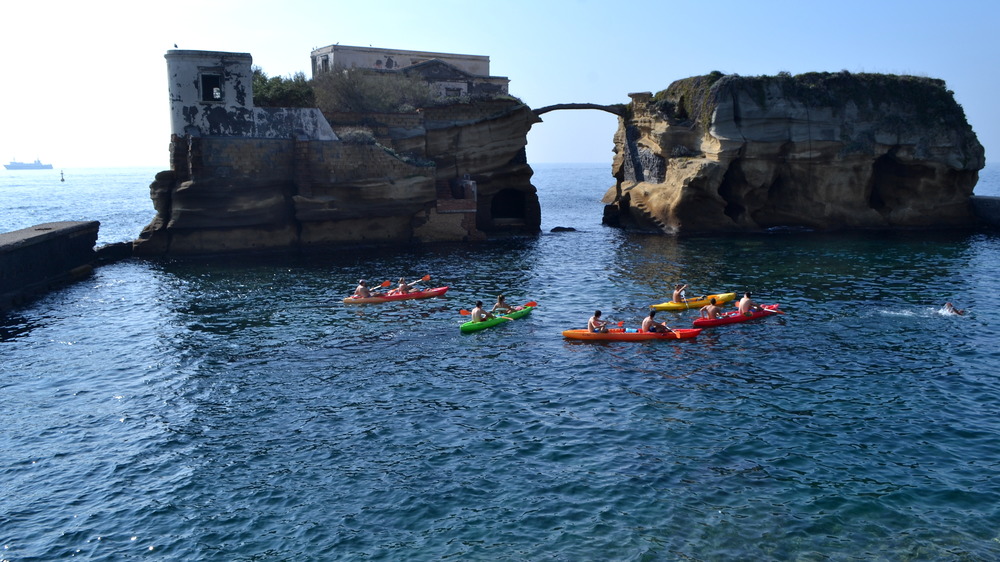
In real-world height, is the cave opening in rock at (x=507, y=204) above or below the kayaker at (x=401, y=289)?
above

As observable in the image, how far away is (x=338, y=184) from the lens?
42094mm

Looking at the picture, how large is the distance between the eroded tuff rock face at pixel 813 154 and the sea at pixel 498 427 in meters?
15.4

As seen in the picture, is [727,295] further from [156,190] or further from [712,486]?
[156,190]

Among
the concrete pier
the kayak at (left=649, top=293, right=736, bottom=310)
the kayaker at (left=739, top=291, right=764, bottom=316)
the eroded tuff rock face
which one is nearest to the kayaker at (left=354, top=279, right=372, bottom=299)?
the kayak at (left=649, top=293, right=736, bottom=310)

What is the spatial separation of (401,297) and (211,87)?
1816cm

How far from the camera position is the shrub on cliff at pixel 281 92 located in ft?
145

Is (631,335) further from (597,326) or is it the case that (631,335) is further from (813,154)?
(813,154)

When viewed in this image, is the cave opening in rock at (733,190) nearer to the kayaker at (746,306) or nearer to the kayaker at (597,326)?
the kayaker at (746,306)

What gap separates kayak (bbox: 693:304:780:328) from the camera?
89.6 feet

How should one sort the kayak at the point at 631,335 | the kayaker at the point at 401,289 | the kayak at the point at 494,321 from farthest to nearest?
the kayaker at the point at 401,289 → the kayak at the point at 494,321 → the kayak at the point at 631,335

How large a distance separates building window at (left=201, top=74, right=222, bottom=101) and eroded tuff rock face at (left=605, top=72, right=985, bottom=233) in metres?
27.9

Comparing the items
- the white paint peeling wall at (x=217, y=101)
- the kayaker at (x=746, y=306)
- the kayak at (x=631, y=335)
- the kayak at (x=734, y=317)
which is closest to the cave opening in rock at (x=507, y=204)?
the white paint peeling wall at (x=217, y=101)

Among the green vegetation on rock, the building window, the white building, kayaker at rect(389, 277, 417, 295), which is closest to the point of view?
kayaker at rect(389, 277, 417, 295)

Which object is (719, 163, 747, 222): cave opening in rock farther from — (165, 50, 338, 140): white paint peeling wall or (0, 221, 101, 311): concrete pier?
(0, 221, 101, 311): concrete pier
